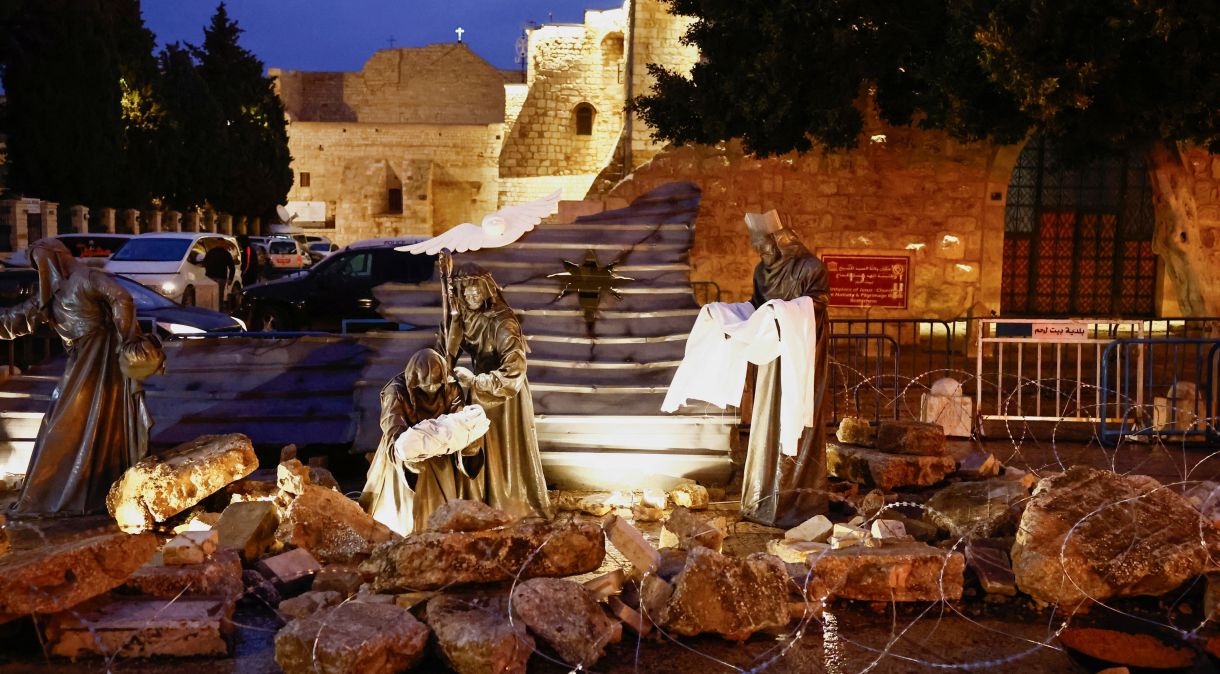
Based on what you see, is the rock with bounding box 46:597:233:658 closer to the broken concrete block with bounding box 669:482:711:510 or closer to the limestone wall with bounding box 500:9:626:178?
the broken concrete block with bounding box 669:482:711:510

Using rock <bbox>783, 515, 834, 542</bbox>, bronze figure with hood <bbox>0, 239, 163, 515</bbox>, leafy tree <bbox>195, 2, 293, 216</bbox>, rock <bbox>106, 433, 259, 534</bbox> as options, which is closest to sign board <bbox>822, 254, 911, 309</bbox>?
rock <bbox>783, 515, 834, 542</bbox>

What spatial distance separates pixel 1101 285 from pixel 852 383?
7.36 metres

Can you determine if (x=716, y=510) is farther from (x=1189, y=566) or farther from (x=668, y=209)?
(x=668, y=209)

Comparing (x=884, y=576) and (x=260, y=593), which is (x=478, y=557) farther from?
(x=884, y=576)

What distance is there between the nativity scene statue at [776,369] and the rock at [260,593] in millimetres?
2707

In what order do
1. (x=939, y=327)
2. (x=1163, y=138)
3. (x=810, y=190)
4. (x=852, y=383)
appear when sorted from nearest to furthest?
(x=1163, y=138), (x=852, y=383), (x=810, y=190), (x=939, y=327)

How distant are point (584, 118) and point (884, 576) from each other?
95.2 feet

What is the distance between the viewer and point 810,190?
43.8 feet

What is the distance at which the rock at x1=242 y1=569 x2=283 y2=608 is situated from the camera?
4926 mm

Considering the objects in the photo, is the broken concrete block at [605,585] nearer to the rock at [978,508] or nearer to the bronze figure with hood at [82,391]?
the rock at [978,508]

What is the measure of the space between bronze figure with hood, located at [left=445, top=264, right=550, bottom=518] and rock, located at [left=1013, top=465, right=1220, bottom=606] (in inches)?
110

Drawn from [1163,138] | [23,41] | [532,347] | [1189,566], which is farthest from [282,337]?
[23,41]

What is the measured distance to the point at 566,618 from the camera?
427 centimetres

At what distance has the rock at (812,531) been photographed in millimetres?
5773
